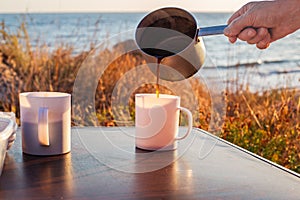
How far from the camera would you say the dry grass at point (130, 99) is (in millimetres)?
1917

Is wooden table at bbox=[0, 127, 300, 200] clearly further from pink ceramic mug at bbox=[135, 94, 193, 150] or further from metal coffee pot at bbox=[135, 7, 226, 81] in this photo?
metal coffee pot at bbox=[135, 7, 226, 81]

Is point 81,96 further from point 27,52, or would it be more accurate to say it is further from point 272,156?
point 272,156

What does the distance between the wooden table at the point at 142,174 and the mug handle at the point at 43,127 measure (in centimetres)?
4

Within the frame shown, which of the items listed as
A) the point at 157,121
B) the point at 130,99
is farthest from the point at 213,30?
the point at 130,99

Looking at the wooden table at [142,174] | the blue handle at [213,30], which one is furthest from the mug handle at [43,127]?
the blue handle at [213,30]

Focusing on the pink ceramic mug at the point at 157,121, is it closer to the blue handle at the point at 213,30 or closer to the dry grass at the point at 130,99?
the blue handle at the point at 213,30

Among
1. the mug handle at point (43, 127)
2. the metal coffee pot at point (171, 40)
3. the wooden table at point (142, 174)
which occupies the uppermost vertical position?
the metal coffee pot at point (171, 40)

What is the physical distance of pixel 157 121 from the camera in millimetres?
944

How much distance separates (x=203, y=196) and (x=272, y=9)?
43 cm

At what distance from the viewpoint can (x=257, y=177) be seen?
786mm

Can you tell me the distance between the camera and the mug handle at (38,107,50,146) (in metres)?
0.87

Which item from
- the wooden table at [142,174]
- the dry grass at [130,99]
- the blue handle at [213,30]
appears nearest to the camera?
the wooden table at [142,174]

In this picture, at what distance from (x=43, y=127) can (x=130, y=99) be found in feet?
4.97

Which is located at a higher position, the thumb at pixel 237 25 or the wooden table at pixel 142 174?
the thumb at pixel 237 25
